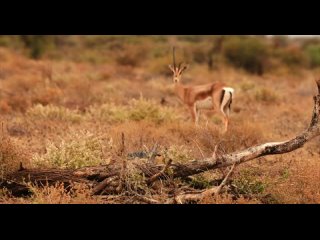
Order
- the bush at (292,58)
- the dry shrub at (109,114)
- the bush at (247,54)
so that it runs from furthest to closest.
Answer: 1. the bush at (292,58)
2. the bush at (247,54)
3. the dry shrub at (109,114)

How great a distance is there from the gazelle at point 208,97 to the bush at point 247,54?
17182 millimetres

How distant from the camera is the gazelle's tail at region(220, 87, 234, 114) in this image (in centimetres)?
1188

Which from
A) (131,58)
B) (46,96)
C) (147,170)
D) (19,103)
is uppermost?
(131,58)

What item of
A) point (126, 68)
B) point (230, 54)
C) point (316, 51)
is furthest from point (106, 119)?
point (316, 51)

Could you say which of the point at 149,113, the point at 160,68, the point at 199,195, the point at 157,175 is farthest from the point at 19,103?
the point at 160,68

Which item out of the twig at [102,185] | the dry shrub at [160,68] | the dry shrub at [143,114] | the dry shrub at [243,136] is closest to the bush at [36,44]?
the dry shrub at [160,68]

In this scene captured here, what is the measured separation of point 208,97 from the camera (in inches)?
485

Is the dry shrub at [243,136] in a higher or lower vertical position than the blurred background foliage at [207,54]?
lower

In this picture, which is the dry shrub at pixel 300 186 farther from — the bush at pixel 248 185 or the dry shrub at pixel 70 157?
the dry shrub at pixel 70 157

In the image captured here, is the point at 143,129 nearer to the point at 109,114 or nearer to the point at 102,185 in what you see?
the point at 109,114

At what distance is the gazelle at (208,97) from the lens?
11974mm

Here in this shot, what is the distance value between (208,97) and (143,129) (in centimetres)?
226

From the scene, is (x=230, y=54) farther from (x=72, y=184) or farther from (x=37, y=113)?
(x=72, y=184)
